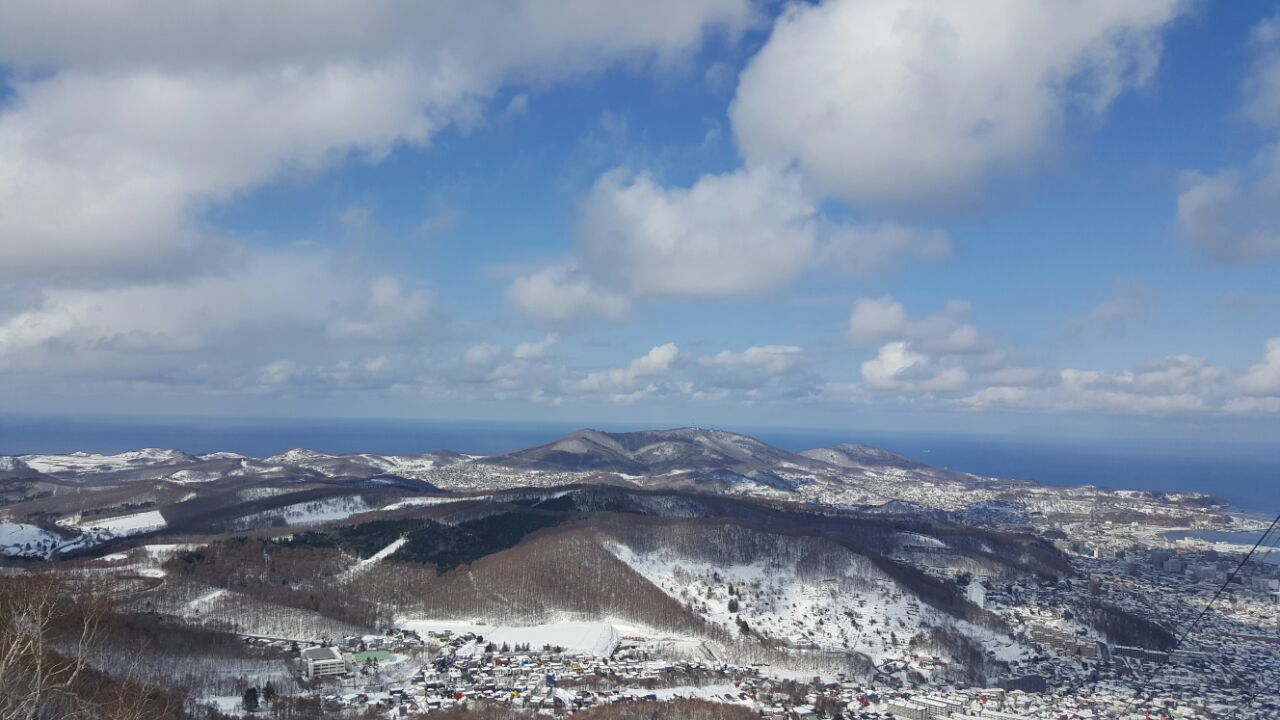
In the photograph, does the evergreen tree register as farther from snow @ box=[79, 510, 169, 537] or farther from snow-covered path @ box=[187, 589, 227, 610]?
snow @ box=[79, 510, 169, 537]

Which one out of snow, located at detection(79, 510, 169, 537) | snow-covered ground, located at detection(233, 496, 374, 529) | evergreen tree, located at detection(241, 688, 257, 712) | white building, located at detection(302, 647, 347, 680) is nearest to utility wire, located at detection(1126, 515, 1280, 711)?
white building, located at detection(302, 647, 347, 680)

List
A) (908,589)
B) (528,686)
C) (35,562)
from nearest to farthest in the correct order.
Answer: (528,686) < (908,589) < (35,562)

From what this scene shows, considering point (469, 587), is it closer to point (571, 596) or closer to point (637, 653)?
point (571, 596)

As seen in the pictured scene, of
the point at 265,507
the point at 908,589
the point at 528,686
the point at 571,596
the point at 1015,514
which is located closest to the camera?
the point at 528,686

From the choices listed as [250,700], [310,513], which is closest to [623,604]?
[250,700]

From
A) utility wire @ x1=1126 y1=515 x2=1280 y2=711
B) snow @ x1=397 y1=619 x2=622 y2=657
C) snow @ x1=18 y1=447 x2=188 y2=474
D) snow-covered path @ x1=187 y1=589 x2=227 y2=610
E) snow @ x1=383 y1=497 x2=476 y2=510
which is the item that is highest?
snow @ x1=383 y1=497 x2=476 y2=510

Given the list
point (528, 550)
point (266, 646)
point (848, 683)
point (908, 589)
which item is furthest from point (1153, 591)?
point (266, 646)

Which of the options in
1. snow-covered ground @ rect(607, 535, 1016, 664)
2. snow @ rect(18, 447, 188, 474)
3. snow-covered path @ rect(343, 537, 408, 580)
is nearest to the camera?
snow-covered ground @ rect(607, 535, 1016, 664)
